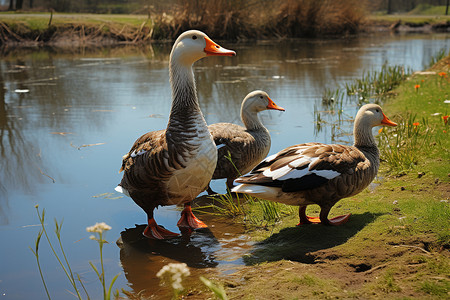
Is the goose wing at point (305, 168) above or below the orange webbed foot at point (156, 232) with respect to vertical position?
above

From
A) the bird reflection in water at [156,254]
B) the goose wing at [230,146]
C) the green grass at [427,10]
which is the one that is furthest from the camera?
the green grass at [427,10]

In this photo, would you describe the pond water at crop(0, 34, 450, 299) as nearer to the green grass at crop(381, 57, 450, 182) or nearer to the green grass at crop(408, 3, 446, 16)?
the green grass at crop(381, 57, 450, 182)

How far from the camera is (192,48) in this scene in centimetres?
500

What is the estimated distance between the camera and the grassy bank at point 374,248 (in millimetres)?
3262

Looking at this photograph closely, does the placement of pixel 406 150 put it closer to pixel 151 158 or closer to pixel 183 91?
pixel 183 91

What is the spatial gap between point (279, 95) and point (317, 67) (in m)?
4.99

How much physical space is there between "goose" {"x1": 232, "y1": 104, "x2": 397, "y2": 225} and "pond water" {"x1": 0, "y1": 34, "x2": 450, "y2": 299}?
605 millimetres

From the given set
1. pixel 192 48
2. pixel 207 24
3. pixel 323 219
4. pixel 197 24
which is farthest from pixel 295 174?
pixel 207 24

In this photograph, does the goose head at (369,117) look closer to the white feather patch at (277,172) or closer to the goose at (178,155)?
the white feather patch at (277,172)

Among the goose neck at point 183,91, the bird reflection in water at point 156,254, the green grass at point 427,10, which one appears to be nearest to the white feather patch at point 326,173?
the bird reflection in water at point 156,254

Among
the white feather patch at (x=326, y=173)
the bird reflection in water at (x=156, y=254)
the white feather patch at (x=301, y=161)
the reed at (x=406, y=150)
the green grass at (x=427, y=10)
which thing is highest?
the green grass at (x=427, y=10)

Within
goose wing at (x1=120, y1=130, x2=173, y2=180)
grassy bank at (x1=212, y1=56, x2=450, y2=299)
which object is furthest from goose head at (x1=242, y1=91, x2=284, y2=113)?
goose wing at (x1=120, y1=130, x2=173, y2=180)

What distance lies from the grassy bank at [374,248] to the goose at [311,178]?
Answer: 27 centimetres

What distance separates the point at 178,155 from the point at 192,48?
1157 millimetres
